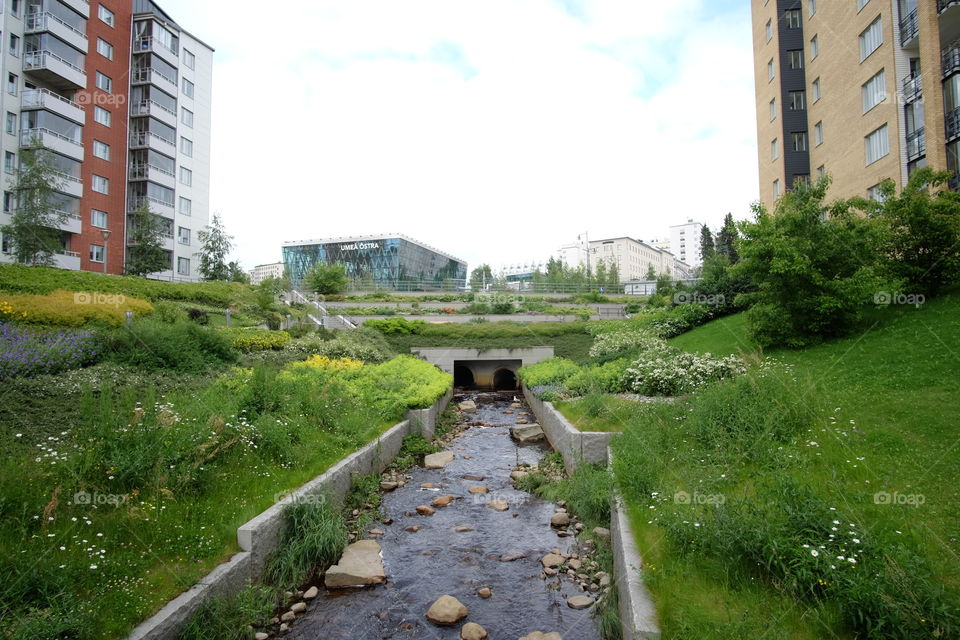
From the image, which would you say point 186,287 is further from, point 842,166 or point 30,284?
point 842,166

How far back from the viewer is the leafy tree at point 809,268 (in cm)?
1230

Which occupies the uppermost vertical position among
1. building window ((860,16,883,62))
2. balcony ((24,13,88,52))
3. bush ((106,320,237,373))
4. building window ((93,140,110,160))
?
balcony ((24,13,88,52))

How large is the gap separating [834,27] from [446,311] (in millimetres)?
28717

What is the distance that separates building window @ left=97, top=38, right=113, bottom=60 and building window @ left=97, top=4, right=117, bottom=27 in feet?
5.89

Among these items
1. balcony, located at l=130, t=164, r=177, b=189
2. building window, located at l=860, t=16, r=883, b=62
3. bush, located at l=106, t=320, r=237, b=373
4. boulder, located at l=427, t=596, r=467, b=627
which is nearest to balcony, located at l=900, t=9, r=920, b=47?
building window, located at l=860, t=16, r=883, b=62

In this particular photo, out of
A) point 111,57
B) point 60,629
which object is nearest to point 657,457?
point 60,629

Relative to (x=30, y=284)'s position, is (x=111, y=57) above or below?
above

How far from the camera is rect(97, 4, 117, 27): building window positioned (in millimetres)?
42125

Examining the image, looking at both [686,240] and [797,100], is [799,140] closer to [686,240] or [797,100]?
[797,100]

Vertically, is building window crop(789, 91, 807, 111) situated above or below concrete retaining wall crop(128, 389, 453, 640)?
above

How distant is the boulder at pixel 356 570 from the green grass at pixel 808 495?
3331mm

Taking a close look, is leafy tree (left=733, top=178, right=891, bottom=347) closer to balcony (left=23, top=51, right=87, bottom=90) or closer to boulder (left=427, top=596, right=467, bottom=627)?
boulder (left=427, top=596, right=467, bottom=627)

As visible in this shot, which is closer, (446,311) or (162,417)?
(162,417)

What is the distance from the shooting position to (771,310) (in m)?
13.4
